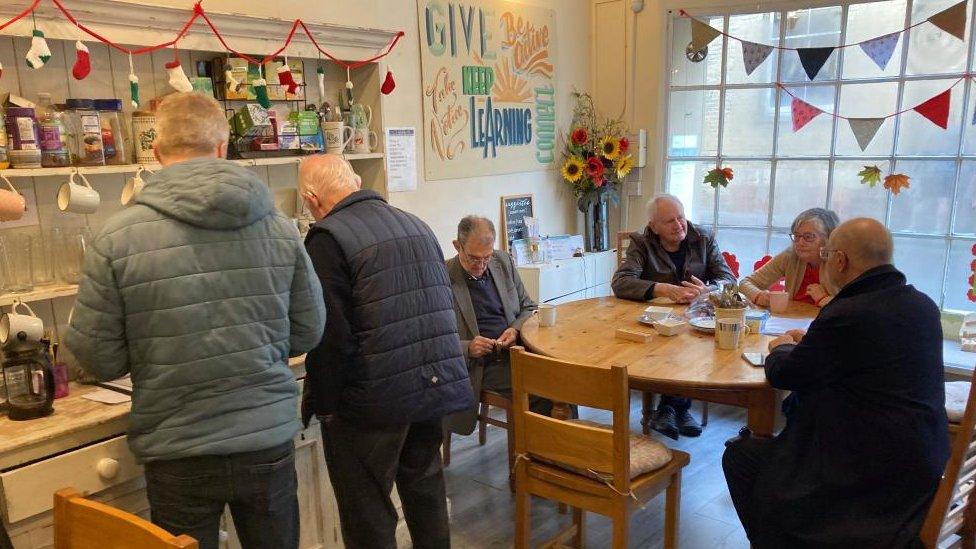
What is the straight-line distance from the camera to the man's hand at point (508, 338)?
2904 millimetres

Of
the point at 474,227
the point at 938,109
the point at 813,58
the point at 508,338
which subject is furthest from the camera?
the point at 813,58

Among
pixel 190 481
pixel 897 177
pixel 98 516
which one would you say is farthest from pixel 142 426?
pixel 897 177

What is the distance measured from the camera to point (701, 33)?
407 cm

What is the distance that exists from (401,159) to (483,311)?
0.83 metres

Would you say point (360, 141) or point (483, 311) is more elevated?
point (360, 141)

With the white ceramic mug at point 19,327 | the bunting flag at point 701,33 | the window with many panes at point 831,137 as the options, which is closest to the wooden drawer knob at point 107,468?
the white ceramic mug at point 19,327

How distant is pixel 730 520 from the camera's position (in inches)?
110

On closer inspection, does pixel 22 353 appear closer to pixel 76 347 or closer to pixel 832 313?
pixel 76 347

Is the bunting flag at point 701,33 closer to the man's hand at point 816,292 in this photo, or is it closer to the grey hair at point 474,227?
the man's hand at point 816,292

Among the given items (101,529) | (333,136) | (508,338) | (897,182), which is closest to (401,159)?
(333,136)

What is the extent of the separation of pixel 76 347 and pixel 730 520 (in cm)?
236

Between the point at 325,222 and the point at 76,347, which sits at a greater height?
the point at 325,222

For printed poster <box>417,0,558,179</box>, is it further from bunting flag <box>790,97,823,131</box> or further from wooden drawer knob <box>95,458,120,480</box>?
wooden drawer knob <box>95,458,120,480</box>

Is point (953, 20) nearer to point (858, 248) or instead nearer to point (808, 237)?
point (808, 237)
